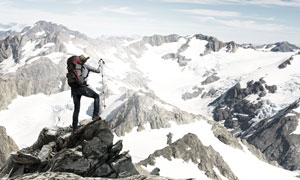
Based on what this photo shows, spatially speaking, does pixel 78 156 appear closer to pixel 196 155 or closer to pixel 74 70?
pixel 74 70

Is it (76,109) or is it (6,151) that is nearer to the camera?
(76,109)

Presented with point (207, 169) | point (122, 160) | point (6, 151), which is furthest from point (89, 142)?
point (207, 169)

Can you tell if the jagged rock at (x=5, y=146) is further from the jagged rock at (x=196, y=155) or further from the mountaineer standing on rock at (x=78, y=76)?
the mountaineer standing on rock at (x=78, y=76)

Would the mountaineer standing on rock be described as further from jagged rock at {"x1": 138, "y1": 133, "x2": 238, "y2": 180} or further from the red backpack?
jagged rock at {"x1": 138, "y1": 133, "x2": 238, "y2": 180}

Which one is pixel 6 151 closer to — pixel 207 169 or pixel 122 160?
pixel 122 160

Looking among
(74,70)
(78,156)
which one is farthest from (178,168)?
(74,70)

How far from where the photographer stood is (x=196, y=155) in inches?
6127

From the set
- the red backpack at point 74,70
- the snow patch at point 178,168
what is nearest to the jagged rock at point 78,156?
the red backpack at point 74,70

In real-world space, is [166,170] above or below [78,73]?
below

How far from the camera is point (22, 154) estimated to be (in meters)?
21.4

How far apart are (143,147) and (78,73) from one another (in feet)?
592

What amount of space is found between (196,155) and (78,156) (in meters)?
140

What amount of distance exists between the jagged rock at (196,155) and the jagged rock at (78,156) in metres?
121

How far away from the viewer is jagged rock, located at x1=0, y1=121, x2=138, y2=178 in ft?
67.5
